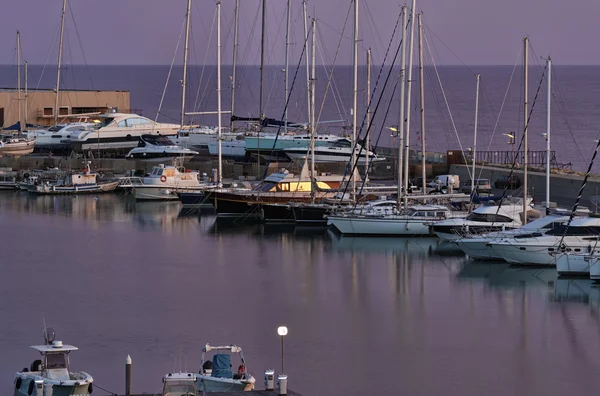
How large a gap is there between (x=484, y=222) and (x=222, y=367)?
17326 mm

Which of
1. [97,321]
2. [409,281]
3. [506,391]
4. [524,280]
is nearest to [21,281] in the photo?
[97,321]

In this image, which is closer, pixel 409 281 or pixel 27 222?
pixel 409 281

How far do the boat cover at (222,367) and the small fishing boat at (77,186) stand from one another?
3179 centimetres

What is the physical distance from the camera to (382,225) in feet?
128

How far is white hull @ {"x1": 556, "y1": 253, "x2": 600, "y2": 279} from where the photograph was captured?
31.6 metres

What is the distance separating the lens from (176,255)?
37094 mm

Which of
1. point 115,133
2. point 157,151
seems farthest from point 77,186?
point 115,133

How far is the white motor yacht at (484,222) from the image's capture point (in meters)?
36.2

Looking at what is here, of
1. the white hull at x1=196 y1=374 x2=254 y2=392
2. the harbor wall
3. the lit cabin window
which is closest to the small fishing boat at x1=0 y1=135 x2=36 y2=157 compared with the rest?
the harbor wall

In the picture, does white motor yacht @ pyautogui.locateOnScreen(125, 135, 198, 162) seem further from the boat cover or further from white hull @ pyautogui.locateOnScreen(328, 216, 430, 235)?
the boat cover

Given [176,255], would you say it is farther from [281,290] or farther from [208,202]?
[208,202]

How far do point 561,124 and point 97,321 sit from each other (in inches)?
3402

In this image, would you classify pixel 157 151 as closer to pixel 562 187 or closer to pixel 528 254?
pixel 562 187

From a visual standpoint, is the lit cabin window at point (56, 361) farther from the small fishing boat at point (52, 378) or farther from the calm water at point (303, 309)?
the calm water at point (303, 309)
